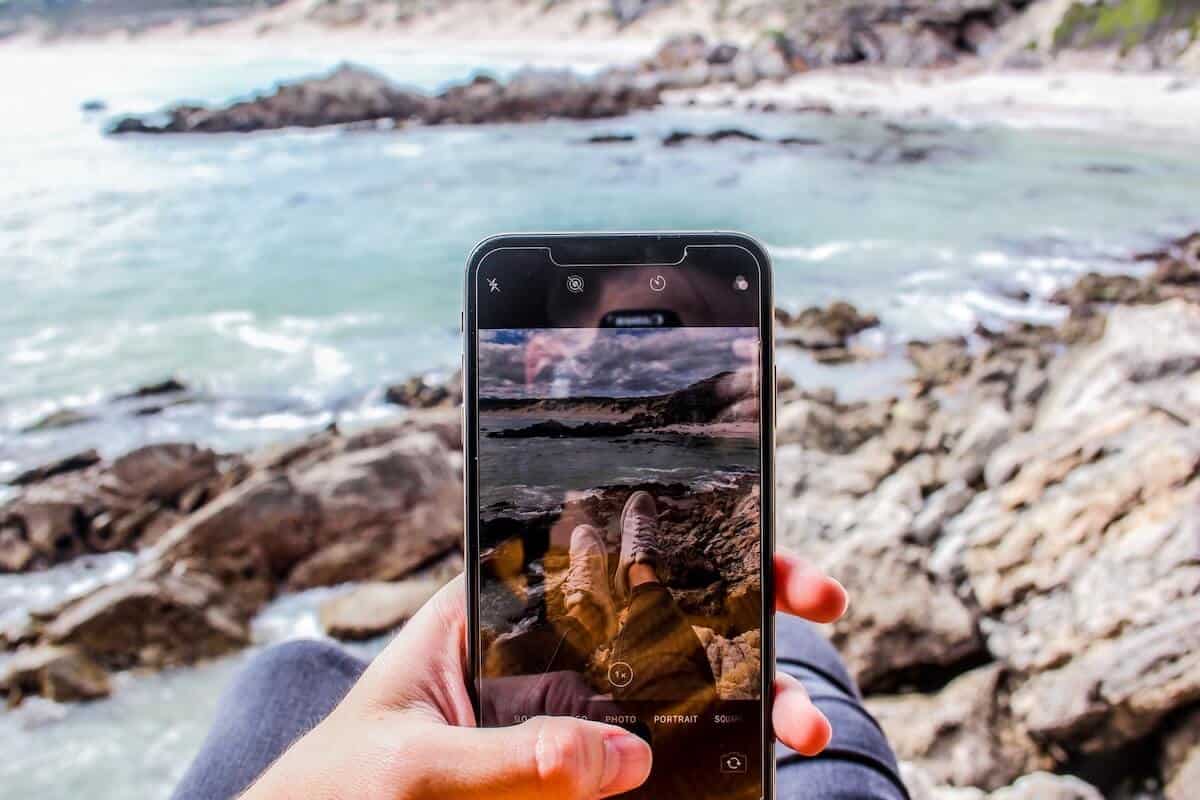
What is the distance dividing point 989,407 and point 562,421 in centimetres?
302

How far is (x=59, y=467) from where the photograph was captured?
4.46 m

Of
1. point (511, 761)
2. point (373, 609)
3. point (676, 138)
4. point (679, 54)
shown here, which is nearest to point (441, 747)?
point (511, 761)

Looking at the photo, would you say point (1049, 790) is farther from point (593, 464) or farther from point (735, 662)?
point (593, 464)

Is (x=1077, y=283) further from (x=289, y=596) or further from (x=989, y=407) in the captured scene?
(x=289, y=596)

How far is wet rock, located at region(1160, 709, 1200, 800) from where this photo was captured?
1.54 metres

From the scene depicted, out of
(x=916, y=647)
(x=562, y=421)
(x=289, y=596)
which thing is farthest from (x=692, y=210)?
(x=562, y=421)

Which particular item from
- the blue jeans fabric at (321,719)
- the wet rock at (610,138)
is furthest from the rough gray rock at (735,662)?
the wet rock at (610,138)

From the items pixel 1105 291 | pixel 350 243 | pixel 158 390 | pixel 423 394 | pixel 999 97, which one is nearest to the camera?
pixel 423 394

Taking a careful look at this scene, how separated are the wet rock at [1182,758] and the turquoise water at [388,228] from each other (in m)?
3.25

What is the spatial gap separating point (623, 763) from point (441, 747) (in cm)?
17

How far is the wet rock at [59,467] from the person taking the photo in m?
4.39

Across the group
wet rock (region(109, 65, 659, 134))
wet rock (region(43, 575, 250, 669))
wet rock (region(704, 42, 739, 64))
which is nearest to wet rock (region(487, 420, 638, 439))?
wet rock (region(43, 575, 250, 669))

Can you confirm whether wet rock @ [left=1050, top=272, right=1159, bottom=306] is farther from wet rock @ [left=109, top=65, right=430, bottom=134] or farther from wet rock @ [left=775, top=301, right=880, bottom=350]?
wet rock @ [left=109, top=65, right=430, bottom=134]

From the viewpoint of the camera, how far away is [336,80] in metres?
17.1
